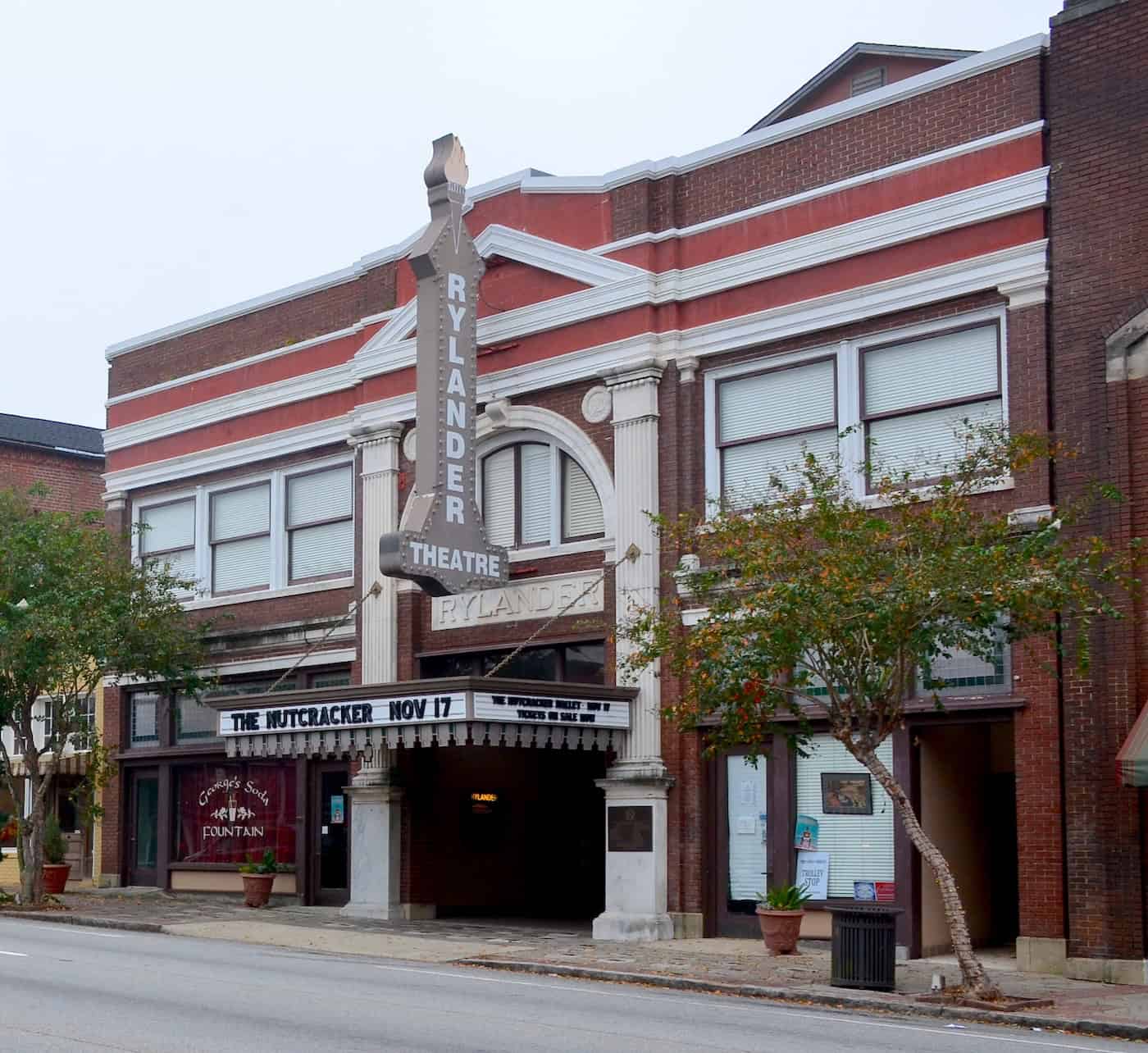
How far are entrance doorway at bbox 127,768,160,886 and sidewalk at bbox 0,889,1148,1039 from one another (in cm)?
152

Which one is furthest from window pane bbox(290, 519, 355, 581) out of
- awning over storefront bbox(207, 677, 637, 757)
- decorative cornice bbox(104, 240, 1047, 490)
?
awning over storefront bbox(207, 677, 637, 757)

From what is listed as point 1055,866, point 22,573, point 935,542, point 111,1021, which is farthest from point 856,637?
point 22,573

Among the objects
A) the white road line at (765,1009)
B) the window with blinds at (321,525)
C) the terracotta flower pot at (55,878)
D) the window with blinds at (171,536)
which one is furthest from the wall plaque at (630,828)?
the terracotta flower pot at (55,878)

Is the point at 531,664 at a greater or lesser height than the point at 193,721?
greater

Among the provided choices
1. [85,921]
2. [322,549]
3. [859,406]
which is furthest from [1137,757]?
[85,921]

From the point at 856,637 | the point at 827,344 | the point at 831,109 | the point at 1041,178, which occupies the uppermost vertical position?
the point at 831,109

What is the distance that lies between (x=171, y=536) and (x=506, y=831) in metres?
8.80

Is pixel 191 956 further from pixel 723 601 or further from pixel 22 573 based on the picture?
pixel 22 573

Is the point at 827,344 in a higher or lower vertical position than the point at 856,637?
higher

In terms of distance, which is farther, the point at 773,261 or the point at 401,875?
the point at 401,875

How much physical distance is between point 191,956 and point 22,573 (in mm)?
10053

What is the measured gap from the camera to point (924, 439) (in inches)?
858

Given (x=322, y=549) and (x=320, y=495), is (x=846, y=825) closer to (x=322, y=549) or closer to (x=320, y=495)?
(x=322, y=549)

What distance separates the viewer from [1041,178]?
20.8m
